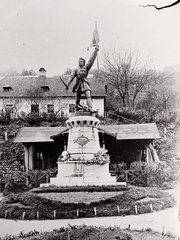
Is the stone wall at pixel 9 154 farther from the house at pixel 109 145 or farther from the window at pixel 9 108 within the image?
the window at pixel 9 108

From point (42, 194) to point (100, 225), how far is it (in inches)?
114

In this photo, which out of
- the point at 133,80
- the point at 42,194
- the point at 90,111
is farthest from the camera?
the point at 133,80

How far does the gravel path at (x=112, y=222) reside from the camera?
7.74 m

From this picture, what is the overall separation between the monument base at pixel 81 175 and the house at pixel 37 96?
14.5 m

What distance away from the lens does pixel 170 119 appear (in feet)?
74.5

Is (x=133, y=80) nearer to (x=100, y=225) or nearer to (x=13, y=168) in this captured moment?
(x=13, y=168)

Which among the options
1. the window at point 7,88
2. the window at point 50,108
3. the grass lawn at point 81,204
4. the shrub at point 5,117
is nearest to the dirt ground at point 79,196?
the grass lawn at point 81,204

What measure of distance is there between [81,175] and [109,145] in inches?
252

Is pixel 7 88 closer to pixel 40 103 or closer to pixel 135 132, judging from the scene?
pixel 40 103

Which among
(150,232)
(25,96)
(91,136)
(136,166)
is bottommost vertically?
(150,232)

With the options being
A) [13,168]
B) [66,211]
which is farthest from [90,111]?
[13,168]

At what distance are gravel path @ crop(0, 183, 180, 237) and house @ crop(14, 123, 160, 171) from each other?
9.48 meters

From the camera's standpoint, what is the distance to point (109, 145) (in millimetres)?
19000

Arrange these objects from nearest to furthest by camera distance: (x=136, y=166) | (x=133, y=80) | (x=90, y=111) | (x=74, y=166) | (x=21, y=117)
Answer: (x=74, y=166), (x=90, y=111), (x=136, y=166), (x=133, y=80), (x=21, y=117)
